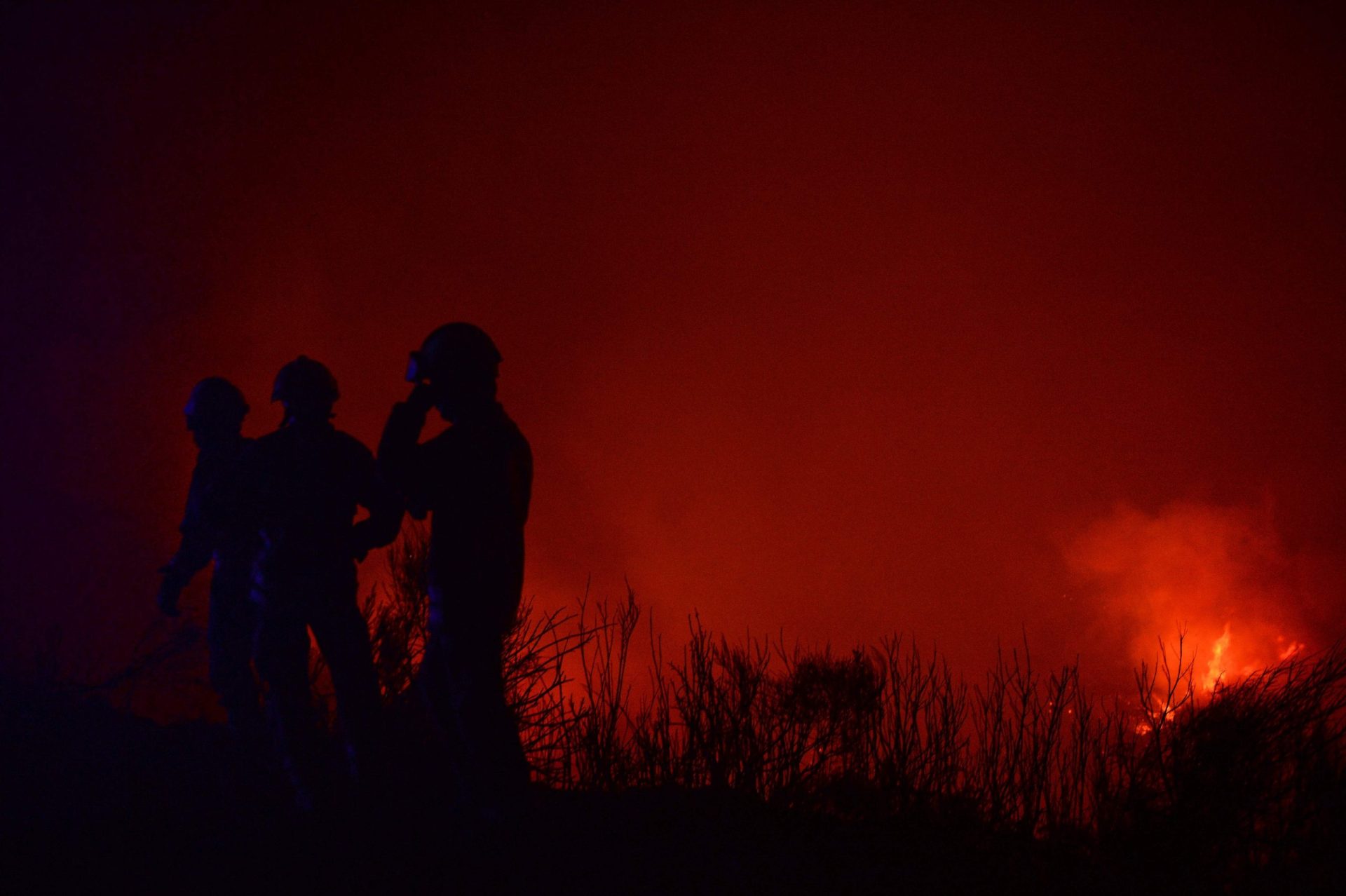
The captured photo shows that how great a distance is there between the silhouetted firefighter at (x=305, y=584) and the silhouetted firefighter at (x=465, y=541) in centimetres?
85

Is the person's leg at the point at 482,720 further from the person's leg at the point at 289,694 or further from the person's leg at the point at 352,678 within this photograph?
the person's leg at the point at 289,694

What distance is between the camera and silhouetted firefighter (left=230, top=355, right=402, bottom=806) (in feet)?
15.7

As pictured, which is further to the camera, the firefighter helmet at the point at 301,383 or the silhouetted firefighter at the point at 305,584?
the firefighter helmet at the point at 301,383

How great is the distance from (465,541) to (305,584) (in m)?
1.41

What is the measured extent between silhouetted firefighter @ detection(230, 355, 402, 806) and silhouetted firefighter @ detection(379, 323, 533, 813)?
85 centimetres

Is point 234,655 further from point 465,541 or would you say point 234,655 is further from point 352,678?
point 465,541

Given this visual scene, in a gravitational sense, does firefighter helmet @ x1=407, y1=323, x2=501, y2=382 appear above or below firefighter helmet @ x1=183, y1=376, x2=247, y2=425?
below

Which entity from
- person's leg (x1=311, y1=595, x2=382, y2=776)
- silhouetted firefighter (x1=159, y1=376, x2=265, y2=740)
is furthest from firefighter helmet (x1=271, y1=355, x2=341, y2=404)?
person's leg (x1=311, y1=595, x2=382, y2=776)

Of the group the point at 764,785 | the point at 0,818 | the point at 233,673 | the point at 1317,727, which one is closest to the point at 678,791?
the point at 764,785

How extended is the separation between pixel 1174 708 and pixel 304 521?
18.6 ft

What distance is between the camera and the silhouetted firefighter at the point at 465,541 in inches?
155

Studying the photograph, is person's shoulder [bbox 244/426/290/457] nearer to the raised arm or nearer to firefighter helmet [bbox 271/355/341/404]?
firefighter helmet [bbox 271/355/341/404]

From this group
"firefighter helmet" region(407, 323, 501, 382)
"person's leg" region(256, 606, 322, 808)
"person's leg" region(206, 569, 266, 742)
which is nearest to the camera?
"firefighter helmet" region(407, 323, 501, 382)

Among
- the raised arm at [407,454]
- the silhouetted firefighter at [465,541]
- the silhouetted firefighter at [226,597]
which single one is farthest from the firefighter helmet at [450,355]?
the silhouetted firefighter at [226,597]
